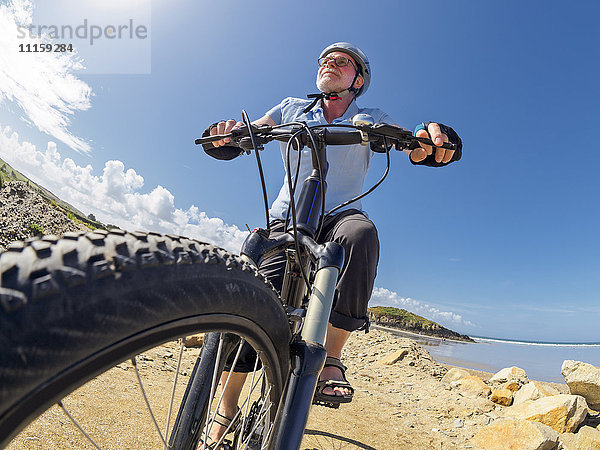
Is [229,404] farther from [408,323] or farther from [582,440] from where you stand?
[408,323]

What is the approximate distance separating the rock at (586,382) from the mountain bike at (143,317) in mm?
5018

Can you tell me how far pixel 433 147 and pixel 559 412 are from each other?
134 inches

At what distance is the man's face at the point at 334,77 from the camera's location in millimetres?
1884

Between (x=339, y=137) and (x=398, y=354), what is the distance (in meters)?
6.31

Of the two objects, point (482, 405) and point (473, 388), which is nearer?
point (482, 405)

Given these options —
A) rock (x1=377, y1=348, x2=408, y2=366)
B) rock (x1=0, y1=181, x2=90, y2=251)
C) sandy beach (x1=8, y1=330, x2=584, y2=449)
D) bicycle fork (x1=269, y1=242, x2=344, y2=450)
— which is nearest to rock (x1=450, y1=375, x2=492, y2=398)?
sandy beach (x1=8, y1=330, x2=584, y2=449)

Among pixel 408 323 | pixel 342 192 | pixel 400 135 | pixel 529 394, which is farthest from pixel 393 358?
pixel 408 323

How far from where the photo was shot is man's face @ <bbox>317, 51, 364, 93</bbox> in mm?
1884

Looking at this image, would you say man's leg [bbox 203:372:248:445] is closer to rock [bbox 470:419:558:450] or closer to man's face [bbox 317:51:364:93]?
man's face [bbox 317:51:364:93]

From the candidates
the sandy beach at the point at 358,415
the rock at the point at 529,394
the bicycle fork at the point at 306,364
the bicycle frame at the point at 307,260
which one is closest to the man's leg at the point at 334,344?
the bicycle frame at the point at 307,260

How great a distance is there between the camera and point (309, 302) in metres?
1.09

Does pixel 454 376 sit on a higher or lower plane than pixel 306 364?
lower

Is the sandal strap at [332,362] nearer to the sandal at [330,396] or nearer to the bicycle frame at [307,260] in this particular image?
the sandal at [330,396]

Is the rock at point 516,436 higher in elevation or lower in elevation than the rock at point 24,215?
lower
